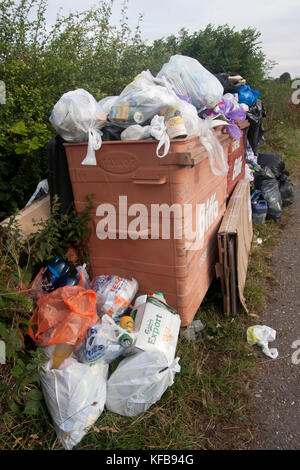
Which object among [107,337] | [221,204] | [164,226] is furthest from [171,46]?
[107,337]

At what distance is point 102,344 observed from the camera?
1680 millimetres

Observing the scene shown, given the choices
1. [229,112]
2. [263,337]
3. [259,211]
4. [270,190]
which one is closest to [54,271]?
[263,337]

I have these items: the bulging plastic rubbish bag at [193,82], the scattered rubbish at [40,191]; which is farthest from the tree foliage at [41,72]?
the bulging plastic rubbish bag at [193,82]

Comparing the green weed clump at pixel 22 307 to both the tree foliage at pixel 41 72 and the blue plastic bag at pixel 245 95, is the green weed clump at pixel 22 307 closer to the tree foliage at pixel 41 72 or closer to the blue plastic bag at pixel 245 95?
the tree foliage at pixel 41 72

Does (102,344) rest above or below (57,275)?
below

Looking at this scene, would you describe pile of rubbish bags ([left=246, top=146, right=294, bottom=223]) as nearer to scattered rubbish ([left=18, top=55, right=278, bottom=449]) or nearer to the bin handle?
scattered rubbish ([left=18, top=55, right=278, bottom=449])

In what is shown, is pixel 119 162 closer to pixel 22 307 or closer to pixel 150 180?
pixel 150 180

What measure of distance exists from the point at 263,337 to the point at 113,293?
1.17m

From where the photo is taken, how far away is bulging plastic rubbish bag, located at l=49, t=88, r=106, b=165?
181 centimetres

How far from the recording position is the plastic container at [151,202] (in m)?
1.74

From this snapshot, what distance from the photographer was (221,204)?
2805mm

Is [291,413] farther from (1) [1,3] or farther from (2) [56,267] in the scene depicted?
(1) [1,3]

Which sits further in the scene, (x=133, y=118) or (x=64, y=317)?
(x=133, y=118)
